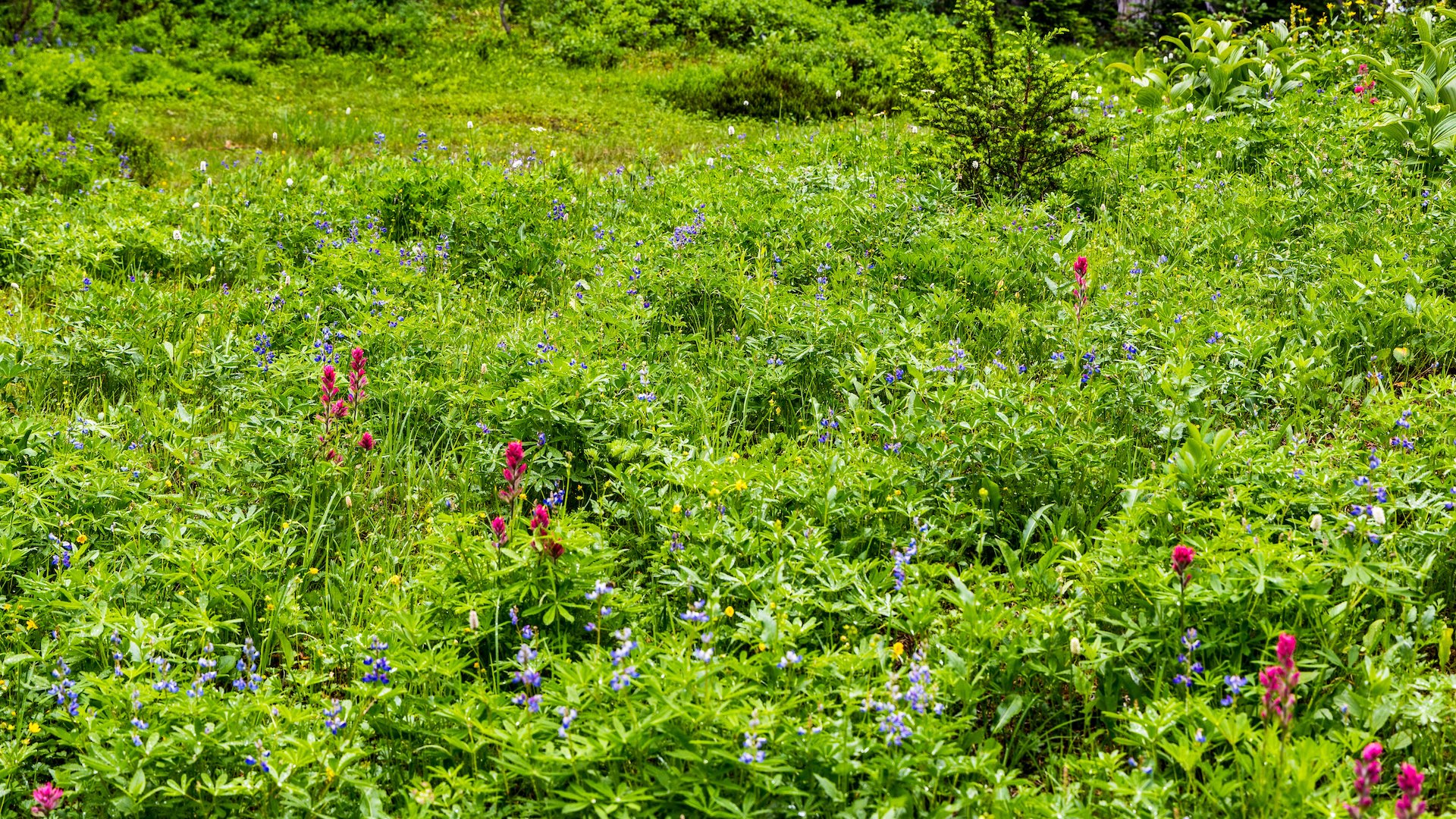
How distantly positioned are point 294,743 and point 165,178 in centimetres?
714

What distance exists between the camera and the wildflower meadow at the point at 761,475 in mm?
2389

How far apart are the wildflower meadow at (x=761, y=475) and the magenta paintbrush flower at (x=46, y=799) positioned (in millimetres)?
81

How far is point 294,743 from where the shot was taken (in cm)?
237

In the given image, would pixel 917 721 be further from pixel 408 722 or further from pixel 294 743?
pixel 294 743

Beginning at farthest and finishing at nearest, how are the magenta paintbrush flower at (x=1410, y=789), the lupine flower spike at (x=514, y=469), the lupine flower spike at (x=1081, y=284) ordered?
the lupine flower spike at (x=1081, y=284)
the lupine flower spike at (x=514, y=469)
the magenta paintbrush flower at (x=1410, y=789)

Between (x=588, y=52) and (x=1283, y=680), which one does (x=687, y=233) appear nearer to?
(x=1283, y=680)

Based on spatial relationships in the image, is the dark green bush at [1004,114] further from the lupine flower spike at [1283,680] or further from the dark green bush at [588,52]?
the dark green bush at [588,52]

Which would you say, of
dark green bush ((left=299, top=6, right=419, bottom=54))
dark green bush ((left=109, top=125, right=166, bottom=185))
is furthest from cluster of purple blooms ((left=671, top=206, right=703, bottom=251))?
dark green bush ((left=299, top=6, right=419, bottom=54))

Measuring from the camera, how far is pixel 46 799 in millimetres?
2252

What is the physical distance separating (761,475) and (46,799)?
2.00 m

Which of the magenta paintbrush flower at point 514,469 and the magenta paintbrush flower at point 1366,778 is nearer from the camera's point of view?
the magenta paintbrush flower at point 1366,778

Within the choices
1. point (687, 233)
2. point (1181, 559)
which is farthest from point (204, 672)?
point (687, 233)

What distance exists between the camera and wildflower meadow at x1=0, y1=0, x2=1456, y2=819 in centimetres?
239

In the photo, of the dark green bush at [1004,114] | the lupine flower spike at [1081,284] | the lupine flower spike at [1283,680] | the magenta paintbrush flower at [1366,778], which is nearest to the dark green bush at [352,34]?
Result: the dark green bush at [1004,114]
